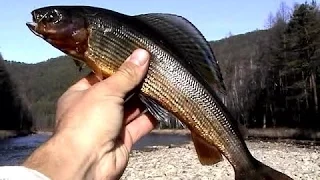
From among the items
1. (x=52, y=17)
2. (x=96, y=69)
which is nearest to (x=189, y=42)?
(x=96, y=69)

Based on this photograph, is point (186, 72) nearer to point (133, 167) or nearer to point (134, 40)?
point (134, 40)

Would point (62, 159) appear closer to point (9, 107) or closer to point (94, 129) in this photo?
point (94, 129)

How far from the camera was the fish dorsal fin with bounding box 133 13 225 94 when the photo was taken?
3668mm

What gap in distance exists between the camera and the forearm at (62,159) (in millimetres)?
2715

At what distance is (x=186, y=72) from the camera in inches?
141

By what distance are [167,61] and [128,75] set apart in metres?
0.32

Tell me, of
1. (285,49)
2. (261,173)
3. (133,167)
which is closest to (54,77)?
(285,49)

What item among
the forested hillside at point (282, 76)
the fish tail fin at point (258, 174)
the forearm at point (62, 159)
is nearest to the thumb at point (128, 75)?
the forearm at point (62, 159)

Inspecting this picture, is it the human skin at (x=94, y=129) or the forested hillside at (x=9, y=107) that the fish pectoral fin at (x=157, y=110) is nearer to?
the human skin at (x=94, y=129)

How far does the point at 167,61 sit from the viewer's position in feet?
11.6

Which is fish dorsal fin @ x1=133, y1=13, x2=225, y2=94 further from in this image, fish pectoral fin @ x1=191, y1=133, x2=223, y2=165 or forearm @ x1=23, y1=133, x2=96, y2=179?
forearm @ x1=23, y1=133, x2=96, y2=179

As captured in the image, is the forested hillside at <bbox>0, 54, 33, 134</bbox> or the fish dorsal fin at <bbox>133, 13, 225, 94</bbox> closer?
the fish dorsal fin at <bbox>133, 13, 225, 94</bbox>

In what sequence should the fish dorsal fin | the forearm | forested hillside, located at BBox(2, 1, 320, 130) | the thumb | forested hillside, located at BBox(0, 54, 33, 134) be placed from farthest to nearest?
forested hillside, located at BBox(0, 54, 33, 134), forested hillside, located at BBox(2, 1, 320, 130), the fish dorsal fin, the thumb, the forearm

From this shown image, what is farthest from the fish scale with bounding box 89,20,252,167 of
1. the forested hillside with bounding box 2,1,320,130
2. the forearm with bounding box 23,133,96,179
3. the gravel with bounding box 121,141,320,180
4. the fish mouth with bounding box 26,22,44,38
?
the forested hillside with bounding box 2,1,320,130
